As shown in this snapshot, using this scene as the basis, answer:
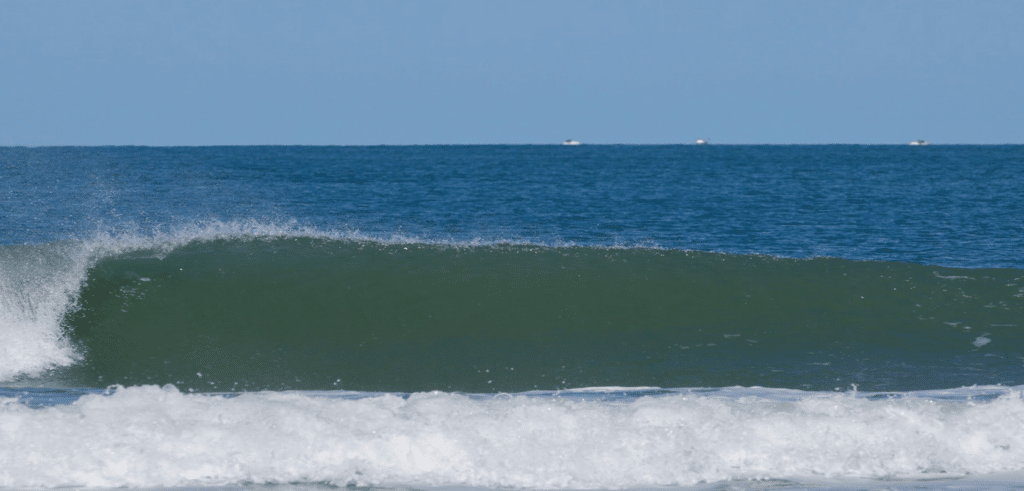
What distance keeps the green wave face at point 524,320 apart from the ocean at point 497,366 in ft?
0.14

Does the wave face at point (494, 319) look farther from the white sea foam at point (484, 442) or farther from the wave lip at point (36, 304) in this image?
the white sea foam at point (484, 442)

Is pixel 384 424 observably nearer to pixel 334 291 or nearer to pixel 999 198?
pixel 334 291

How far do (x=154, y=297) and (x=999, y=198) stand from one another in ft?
131

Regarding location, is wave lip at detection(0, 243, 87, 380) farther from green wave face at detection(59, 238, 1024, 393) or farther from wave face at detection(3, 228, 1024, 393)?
green wave face at detection(59, 238, 1024, 393)

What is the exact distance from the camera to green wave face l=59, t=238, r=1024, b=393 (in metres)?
8.63

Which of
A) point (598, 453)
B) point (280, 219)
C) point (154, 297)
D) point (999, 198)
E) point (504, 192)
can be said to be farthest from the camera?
point (504, 192)

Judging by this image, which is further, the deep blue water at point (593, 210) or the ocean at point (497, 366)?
the deep blue water at point (593, 210)

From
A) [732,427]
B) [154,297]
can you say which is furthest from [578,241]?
[732,427]

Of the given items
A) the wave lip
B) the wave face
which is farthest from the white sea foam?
the wave lip

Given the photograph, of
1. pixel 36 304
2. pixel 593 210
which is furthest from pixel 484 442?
pixel 593 210

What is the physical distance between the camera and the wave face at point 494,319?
862 centimetres

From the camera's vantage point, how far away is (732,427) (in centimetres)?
557

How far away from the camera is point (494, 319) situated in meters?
10.7

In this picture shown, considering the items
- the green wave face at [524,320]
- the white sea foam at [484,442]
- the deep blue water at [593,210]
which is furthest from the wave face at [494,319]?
the deep blue water at [593,210]
